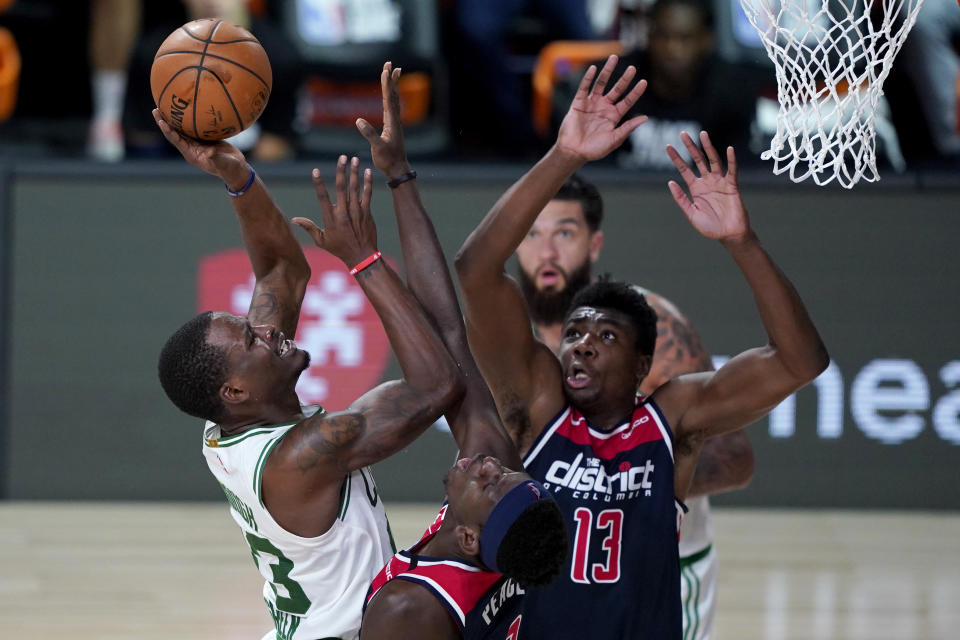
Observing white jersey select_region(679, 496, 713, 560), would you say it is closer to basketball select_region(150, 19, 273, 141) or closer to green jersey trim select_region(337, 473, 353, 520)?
green jersey trim select_region(337, 473, 353, 520)

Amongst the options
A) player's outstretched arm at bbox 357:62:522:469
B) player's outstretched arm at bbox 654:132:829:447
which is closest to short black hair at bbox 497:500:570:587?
player's outstretched arm at bbox 357:62:522:469

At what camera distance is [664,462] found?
11.1 ft

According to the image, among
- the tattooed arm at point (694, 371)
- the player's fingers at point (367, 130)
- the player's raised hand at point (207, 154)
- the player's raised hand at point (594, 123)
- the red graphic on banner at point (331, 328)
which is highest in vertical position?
the player's raised hand at point (594, 123)

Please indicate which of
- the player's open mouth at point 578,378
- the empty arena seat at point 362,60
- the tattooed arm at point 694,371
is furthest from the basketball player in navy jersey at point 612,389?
the empty arena seat at point 362,60

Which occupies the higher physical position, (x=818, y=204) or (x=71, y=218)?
(x=818, y=204)

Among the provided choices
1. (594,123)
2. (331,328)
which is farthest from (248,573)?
(594,123)

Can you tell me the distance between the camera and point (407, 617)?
109 inches

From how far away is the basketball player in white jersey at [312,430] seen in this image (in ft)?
10.1

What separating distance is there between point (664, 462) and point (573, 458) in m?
0.23

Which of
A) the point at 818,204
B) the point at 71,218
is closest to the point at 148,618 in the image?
the point at 71,218

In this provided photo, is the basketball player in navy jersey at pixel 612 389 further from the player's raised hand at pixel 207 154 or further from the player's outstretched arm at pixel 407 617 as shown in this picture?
the player's raised hand at pixel 207 154

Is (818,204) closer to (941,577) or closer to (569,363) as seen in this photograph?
(941,577)

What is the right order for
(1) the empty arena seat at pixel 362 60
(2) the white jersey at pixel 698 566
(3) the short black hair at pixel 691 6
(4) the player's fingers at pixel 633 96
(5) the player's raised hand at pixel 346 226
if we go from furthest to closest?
(1) the empty arena seat at pixel 362 60 < (3) the short black hair at pixel 691 6 < (2) the white jersey at pixel 698 566 < (5) the player's raised hand at pixel 346 226 < (4) the player's fingers at pixel 633 96

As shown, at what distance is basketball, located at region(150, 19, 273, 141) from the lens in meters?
3.48
